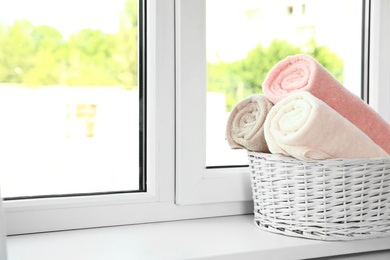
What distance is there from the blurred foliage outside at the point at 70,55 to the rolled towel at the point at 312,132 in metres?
0.37

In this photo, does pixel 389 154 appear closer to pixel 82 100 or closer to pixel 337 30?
pixel 337 30

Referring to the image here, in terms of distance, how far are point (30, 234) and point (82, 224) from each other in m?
0.11

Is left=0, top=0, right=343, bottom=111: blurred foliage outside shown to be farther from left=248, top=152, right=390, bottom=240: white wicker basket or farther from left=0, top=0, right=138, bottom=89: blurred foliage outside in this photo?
left=248, top=152, right=390, bottom=240: white wicker basket

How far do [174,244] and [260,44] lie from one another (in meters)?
0.60

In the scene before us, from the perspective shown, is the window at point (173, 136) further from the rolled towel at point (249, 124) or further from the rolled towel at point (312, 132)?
the rolled towel at point (312, 132)

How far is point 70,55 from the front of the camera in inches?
47.7

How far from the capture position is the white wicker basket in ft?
3.54

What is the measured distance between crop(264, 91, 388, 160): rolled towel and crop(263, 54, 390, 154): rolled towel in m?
0.06

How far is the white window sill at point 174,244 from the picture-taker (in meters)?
1.01

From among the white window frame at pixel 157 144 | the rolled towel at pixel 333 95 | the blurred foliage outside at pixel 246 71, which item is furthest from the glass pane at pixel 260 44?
the rolled towel at pixel 333 95

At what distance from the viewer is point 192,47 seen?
4.17 ft

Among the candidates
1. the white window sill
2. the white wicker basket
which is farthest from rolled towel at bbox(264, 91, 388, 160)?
the white window sill

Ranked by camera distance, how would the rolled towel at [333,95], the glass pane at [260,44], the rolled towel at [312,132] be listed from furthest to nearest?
the glass pane at [260,44] → the rolled towel at [333,95] → the rolled towel at [312,132]

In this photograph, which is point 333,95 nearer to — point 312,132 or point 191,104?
point 312,132
